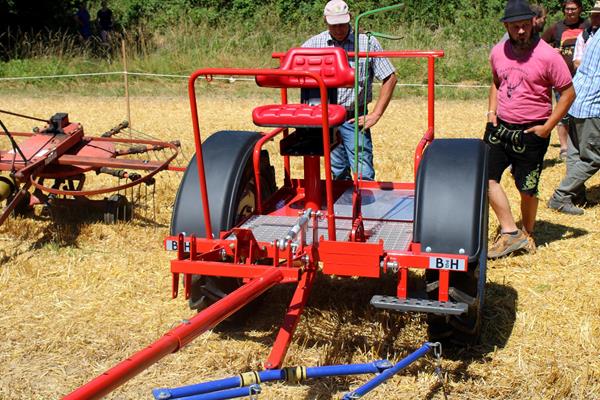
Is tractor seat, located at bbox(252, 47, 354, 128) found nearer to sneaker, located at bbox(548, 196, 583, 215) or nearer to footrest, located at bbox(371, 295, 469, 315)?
footrest, located at bbox(371, 295, 469, 315)

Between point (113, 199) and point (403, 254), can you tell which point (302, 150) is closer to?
point (403, 254)

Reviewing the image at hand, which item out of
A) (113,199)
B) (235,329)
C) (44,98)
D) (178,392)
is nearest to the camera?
(178,392)

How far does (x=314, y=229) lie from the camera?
3848mm

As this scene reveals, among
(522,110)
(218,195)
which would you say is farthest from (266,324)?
(522,110)

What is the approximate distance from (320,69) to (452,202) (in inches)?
39.8

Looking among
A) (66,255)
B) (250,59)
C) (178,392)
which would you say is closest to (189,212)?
(178,392)

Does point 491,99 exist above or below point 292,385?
above

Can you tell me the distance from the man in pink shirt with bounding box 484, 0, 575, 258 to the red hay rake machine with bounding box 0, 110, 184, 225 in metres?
2.24

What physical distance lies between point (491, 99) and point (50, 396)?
11.5ft

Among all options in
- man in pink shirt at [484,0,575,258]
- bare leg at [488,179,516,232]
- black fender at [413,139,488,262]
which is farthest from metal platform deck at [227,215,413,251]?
man in pink shirt at [484,0,575,258]

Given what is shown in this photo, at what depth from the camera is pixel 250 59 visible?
16.5 m

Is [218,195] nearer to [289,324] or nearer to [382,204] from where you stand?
[289,324]

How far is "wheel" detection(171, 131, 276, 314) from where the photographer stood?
13.5 ft

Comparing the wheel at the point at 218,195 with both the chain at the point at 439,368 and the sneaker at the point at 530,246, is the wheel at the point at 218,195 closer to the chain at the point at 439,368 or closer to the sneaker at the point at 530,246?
the chain at the point at 439,368
